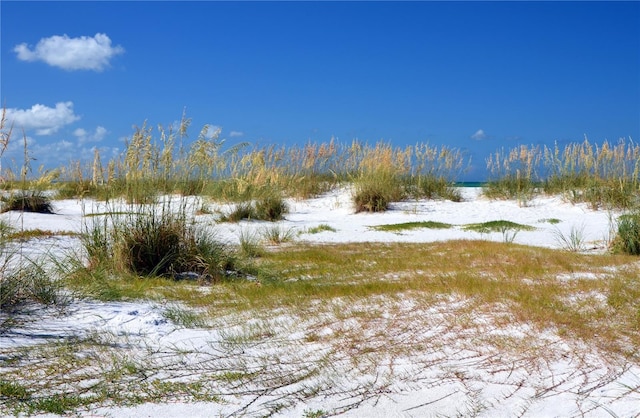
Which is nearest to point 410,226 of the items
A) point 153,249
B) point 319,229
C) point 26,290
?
point 319,229

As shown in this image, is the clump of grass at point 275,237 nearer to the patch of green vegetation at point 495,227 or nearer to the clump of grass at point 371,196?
the patch of green vegetation at point 495,227

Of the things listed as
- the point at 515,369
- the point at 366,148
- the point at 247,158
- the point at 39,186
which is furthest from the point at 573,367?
the point at 366,148

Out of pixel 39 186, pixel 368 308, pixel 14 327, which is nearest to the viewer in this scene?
pixel 14 327

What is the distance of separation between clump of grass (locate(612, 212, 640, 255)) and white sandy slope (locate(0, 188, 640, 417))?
4244mm

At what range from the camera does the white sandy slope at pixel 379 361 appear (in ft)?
9.83

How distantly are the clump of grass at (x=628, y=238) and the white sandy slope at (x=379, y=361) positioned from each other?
424cm

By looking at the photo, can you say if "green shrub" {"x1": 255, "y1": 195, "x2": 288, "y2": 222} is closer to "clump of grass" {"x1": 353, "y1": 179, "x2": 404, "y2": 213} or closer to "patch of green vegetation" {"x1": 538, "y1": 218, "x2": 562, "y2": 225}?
"clump of grass" {"x1": 353, "y1": 179, "x2": 404, "y2": 213}

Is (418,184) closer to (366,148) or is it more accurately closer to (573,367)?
(366,148)

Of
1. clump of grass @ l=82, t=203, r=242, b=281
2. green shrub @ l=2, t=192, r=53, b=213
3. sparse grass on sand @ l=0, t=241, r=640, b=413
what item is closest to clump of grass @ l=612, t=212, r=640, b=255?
sparse grass on sand @ l=0, t=241, r=640, b=413

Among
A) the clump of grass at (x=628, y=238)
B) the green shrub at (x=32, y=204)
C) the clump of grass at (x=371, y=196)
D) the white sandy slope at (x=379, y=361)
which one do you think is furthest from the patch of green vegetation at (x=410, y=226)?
the green shrub at (x=32, y=204)

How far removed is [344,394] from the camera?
3.15 metres

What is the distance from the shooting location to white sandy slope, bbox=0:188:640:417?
3.00 metres

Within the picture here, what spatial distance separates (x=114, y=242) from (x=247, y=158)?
872cm

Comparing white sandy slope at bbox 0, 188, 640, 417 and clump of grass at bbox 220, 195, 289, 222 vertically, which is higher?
clump of grass at bbox 220, 195, 289, 222
